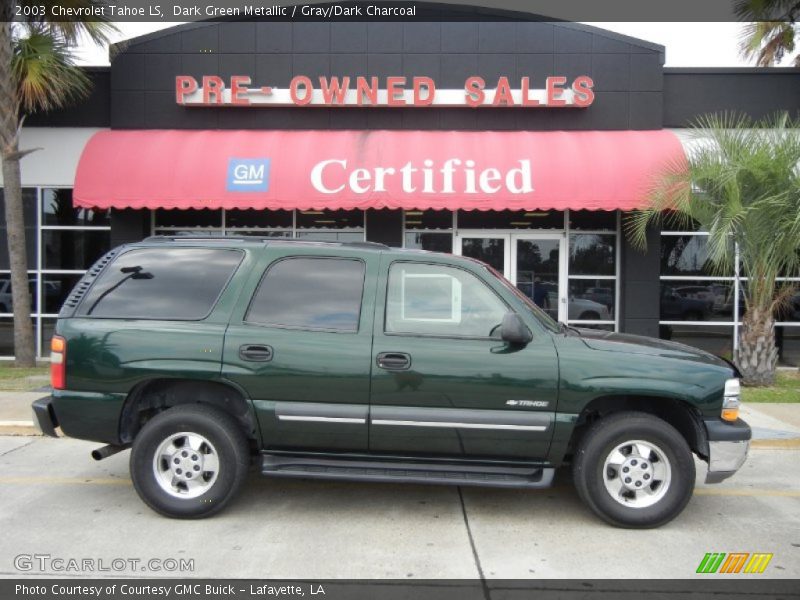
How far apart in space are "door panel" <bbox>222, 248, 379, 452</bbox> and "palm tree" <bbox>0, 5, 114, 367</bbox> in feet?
26.4

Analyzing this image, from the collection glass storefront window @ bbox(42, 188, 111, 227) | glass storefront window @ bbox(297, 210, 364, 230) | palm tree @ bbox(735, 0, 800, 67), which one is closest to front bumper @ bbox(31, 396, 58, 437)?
glass storefront window @ bbox(297, 210, 364, 230)

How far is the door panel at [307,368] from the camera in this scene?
4.45m

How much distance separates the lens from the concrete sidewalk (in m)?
6.94

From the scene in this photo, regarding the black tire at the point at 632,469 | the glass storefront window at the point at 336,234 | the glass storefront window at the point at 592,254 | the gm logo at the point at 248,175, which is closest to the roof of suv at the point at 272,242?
the black tire at the point at 632,469

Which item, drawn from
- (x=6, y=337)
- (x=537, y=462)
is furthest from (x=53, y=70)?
(x=537, y=462)

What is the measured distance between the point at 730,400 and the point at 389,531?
2.56 meters

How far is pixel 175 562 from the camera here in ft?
12.9

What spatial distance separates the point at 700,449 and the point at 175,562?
12.0 feet

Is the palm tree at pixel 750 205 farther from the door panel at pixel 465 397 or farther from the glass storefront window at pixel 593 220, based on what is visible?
the door panel at pixel 465 397

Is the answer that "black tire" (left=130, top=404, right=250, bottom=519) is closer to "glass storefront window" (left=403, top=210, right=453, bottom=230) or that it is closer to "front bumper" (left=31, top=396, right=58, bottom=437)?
"front bumper" (left=31, top=396, right=58, bottom=437)

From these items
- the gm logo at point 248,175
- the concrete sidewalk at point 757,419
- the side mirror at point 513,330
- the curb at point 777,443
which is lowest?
the curb at point 777,443

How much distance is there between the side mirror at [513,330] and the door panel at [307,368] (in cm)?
94

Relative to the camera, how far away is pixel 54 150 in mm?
11922
